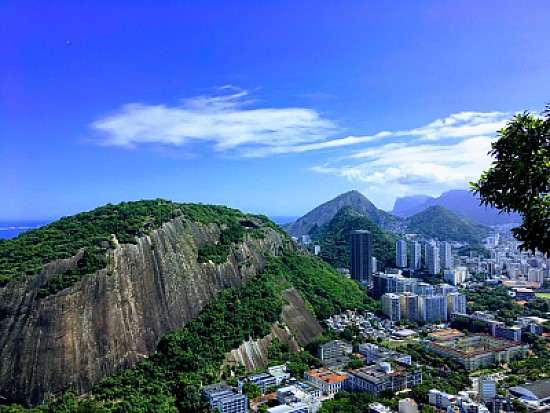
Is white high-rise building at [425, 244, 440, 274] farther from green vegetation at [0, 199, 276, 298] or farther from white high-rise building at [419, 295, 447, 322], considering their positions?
green vegetation at [0, 199, 276, 298]

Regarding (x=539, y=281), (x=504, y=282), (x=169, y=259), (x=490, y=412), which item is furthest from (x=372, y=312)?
(x=539, y=281)

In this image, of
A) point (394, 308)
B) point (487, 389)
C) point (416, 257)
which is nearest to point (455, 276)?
point (416, 257)

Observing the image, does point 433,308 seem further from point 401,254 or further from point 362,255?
point 401,254

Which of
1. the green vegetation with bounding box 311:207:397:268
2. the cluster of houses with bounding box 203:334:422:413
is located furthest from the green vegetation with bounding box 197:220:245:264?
the green vegetation with bounding box 311:207:397:268

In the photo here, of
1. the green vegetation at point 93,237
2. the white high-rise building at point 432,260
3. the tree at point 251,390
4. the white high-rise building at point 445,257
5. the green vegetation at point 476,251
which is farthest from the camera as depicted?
the green vegetation at point 476,251

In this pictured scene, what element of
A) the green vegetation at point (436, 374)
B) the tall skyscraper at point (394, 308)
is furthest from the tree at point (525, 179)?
the tall skyscraper at point (394, 308)

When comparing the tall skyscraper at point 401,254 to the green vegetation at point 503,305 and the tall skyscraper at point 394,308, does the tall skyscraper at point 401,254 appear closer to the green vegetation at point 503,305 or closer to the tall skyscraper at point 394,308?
the green vegetation at point 503,305
